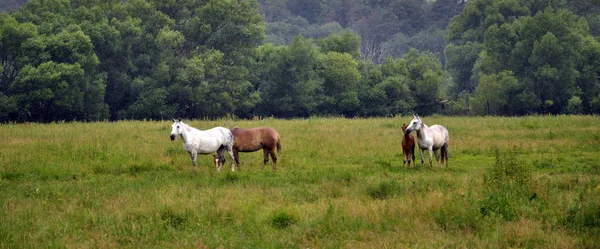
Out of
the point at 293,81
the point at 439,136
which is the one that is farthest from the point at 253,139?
the point at 293,81

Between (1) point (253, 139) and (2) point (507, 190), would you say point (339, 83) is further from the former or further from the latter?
(2) point (507, 190)

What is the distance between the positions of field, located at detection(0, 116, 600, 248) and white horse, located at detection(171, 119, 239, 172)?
71 centimetres

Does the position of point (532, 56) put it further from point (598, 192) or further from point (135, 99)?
point (598, 192)

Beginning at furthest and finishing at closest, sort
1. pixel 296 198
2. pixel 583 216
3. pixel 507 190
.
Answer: pixel 296 198
pixel 507 190
pixel 583 216

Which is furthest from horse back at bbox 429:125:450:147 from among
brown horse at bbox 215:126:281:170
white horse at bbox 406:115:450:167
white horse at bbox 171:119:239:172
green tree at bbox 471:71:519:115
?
green tree at bbox 471:71:519:115

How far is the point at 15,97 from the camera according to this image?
39844mm

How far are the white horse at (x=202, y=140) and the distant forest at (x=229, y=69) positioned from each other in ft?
79.3

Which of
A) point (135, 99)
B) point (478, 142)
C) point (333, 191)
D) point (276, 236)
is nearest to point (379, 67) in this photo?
point (135, 99)

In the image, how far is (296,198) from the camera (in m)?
→ 13.3

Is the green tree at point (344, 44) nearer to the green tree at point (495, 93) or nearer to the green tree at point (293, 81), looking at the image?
the green tree at point (293, 81)

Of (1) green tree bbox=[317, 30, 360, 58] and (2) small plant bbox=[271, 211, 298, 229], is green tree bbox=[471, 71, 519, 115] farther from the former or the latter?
(2) small plant bbox=[271, 211, 298, 229]

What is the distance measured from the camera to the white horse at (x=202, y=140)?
1722 centimetres

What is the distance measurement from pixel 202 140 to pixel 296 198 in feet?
16.0

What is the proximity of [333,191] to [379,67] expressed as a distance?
4561cm
